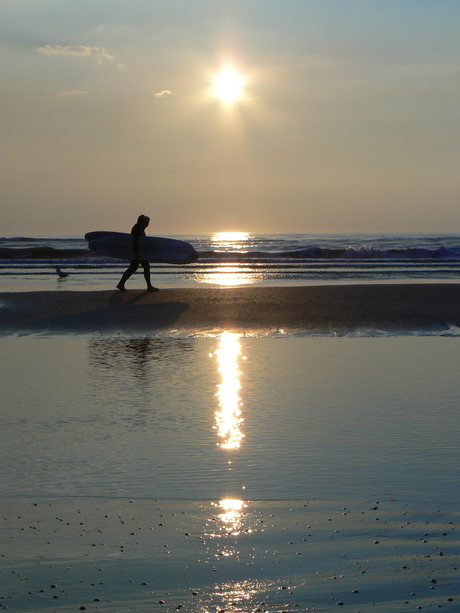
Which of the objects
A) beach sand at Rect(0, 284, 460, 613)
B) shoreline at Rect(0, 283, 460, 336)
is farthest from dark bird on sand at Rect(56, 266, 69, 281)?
beach sand at Rect(0, 284, 460, 613)

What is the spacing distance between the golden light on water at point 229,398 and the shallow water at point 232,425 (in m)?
0.02

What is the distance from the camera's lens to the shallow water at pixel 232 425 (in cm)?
420

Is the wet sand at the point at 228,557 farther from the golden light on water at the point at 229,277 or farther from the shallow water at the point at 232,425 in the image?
the golden light on water at the point at 229,277

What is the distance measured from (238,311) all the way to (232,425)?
27.6 ft

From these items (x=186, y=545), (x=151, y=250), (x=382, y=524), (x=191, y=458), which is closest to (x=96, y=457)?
(x=191, y=458)

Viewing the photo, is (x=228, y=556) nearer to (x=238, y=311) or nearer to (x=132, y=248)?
(x=238, y=311)

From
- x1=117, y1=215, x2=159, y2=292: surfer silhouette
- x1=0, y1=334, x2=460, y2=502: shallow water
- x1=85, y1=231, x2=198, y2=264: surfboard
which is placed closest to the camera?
x1=0, y1=334, x2=460, y2=502: shallow water

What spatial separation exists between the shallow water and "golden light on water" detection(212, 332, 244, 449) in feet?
0.07

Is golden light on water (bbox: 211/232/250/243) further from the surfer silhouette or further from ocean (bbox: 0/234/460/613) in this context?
ocean (bbox: 0/234/460/613)

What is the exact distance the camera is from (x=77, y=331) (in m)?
12.1

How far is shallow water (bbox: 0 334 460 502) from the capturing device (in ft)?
13.8

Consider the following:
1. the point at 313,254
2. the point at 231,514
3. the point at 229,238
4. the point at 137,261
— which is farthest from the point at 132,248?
the point at 229,238

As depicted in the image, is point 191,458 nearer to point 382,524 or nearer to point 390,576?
point 382,524

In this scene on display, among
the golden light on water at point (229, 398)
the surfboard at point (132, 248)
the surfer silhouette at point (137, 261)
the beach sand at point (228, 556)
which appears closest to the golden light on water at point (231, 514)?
the beach sand at point (228, 556)
